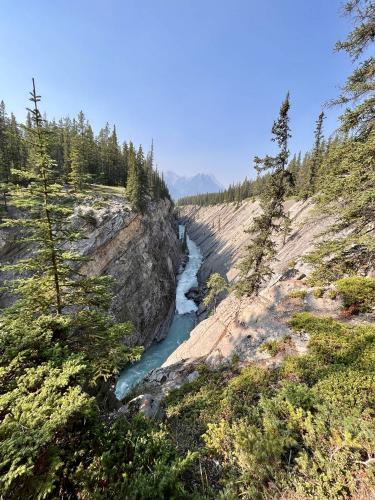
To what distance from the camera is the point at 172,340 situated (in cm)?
3597

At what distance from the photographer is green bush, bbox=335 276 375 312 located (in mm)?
11555

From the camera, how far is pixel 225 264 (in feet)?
186

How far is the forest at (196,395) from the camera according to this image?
446 cm

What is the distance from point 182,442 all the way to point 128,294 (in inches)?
1101

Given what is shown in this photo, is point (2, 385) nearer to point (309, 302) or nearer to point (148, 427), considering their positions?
point (148, 427)

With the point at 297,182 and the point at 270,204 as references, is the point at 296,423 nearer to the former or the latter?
the point at 270,204

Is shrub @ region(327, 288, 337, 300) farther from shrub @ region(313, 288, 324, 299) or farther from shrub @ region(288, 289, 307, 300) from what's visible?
shrub @ region(288, 289, 307, 300)

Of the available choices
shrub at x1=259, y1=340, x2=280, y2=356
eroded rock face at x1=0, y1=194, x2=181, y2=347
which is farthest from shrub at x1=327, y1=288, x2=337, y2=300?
eroded rock face at x1=0, y1=194, x2=181, y2=347

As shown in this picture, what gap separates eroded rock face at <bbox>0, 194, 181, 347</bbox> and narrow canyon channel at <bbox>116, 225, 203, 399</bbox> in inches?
61.2

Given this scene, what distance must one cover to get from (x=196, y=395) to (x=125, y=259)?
27.9 m

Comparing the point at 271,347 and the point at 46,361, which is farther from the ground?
the point at 46,361

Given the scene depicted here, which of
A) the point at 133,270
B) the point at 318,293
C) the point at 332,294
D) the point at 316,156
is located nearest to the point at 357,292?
the point at 332,294

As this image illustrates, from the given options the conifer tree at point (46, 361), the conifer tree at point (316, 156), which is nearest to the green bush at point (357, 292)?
the conifer tree at point (46, 361)

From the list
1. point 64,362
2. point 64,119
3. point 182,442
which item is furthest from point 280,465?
point 64,119
